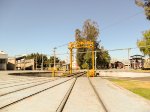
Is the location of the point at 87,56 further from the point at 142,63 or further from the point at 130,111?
the point at 130,111

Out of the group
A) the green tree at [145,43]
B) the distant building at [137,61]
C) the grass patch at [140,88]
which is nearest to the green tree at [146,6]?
the grass patch at [140,88]

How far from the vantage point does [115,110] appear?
10922 mm

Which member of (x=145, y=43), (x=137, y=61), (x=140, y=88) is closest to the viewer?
(x=140, y=88)

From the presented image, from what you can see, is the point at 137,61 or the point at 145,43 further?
the point at 137,61

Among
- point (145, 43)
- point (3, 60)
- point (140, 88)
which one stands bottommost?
point (140, 88)

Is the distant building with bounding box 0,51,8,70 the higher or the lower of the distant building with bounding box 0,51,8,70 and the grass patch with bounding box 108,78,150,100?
the higher

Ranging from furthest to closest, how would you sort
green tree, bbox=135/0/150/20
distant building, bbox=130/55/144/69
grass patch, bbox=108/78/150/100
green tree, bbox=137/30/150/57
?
distant building, bbox=130/55/144/69 → green tree, bbox=137/30/150/57 → green tree, bbox=135/0/150/20 → grass patch, bbox=108/78/150/100

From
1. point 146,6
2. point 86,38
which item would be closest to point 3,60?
point 86,38

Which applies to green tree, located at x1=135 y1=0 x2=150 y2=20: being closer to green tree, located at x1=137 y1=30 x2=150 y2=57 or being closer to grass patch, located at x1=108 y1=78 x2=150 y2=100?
grass patch, located at x1=108 y1=78 x2=150 y2=100

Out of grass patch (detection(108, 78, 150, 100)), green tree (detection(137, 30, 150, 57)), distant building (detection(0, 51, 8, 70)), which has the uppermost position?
green tree (detection(137, 30, 150, 57))

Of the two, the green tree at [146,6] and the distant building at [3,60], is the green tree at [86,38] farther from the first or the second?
the green tree at [146,6]

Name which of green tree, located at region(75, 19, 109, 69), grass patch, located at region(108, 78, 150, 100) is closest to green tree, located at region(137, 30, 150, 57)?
green tree, located at region(75, 19, 109, 69)

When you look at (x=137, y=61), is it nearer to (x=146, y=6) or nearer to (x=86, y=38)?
(x=86, y=38)

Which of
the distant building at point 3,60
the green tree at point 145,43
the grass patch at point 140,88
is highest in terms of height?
the green tree at point 145,43
